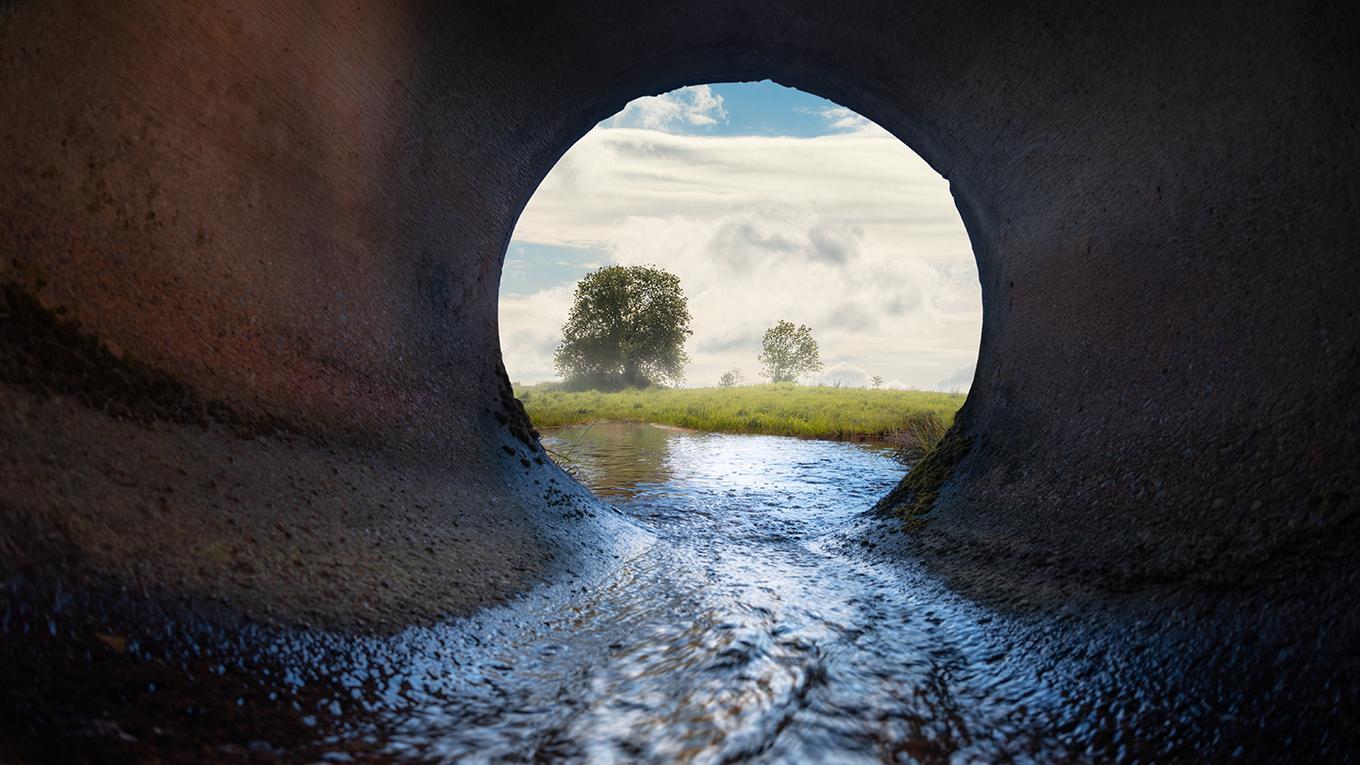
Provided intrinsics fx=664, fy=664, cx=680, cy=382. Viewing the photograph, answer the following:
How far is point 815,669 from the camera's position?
2.82m

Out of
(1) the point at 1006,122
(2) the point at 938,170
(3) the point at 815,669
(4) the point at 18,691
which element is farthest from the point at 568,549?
(2) the point at 938,170

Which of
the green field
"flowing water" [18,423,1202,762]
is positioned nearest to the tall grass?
the green field

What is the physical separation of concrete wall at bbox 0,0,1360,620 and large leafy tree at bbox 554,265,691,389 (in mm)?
35205

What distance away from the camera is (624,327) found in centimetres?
4047

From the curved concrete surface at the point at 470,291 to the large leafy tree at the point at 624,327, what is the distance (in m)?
35.5

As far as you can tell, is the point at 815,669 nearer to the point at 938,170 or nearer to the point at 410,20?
the point at 410,20

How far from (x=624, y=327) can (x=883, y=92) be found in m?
35.4

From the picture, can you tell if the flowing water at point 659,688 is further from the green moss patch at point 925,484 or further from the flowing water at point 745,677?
the green moss patch at point 925,484

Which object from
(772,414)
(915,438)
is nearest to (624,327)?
(772,414)

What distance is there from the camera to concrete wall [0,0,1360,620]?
101 inches

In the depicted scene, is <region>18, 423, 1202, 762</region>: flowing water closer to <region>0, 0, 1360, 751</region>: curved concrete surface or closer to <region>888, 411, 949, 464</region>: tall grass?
<region>0, 0, 1360, 751</region>: curved concrete surface

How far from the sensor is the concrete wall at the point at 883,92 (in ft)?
8.38

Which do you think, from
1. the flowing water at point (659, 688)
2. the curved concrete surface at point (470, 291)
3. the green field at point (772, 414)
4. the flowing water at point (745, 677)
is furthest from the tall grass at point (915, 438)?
the flowing water at point (659, 688)

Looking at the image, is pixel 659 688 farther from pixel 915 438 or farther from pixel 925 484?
pixel 915 438
